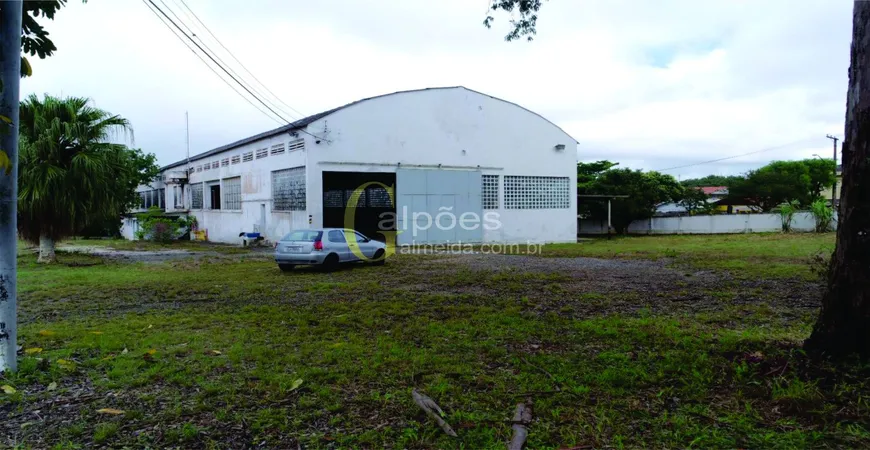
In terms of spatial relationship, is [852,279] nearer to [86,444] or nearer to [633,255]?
[86,444]

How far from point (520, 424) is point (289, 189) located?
67.5 feet

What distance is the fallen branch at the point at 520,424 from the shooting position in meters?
3.61

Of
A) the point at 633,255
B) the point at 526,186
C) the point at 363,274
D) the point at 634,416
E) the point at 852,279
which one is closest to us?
the point at 634,416

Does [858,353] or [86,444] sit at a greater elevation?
[858,353]

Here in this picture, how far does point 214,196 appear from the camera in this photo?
32.5 meters

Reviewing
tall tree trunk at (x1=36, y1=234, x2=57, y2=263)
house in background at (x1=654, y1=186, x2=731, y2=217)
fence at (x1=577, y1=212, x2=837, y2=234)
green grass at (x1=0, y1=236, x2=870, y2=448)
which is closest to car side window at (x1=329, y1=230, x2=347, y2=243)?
green grass at (x1=0, y1=236, x2=870, y2=448)

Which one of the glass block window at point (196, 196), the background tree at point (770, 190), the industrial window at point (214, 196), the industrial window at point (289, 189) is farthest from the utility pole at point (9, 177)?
the background tree at point (770, 190)

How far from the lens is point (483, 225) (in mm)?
25516

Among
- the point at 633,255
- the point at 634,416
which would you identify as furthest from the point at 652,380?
the point at 633,255

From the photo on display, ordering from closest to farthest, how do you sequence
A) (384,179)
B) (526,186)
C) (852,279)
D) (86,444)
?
(86,444) → (852,279) → (384,179) → (526,186)

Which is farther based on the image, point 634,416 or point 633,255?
point 633,255

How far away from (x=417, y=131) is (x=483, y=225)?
562 centimetres

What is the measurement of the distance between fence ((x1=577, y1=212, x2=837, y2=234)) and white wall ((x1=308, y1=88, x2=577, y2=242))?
28.7ft

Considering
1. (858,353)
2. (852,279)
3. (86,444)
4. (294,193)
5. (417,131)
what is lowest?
(86,444)
